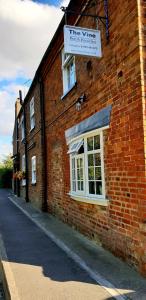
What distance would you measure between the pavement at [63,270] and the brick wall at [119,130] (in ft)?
1.00

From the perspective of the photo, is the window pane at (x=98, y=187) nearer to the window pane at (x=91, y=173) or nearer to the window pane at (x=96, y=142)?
the window pane at (x=91, y=173)

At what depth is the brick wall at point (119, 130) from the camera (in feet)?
16.3

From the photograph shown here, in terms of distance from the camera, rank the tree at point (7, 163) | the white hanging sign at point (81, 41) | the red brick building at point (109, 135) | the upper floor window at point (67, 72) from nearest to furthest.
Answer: the red brick building at point (109, 135) < the white hanging sign at point (81, 41) < the upper floor window at point (67, 72) < the tree at point (7, 163)

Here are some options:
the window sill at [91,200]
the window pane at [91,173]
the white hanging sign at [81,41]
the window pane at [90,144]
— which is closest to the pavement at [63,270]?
the window sill at [91,200]

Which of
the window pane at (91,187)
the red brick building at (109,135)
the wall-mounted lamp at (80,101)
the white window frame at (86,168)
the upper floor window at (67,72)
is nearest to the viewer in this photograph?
the red brick building at (109,135)

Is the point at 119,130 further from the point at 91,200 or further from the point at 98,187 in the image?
the point at 91,200

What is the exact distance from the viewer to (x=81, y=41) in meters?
5.81

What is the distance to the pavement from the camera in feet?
14.2

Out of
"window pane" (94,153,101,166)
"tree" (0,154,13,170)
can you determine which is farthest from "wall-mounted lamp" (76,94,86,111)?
"tree" (0,154,13,170)

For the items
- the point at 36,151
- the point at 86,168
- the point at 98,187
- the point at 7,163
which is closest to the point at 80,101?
the point at 86,168

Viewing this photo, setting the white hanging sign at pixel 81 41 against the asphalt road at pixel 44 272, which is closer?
the asphalt road at pixel 44 272

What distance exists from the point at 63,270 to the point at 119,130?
2.61 metres

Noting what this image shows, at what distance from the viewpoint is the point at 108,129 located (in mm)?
6121

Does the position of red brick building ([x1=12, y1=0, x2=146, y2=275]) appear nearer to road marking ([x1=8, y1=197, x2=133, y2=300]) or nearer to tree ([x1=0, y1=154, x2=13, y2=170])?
road marking ([x1=8, y1=197, x2=133, y2=300])
